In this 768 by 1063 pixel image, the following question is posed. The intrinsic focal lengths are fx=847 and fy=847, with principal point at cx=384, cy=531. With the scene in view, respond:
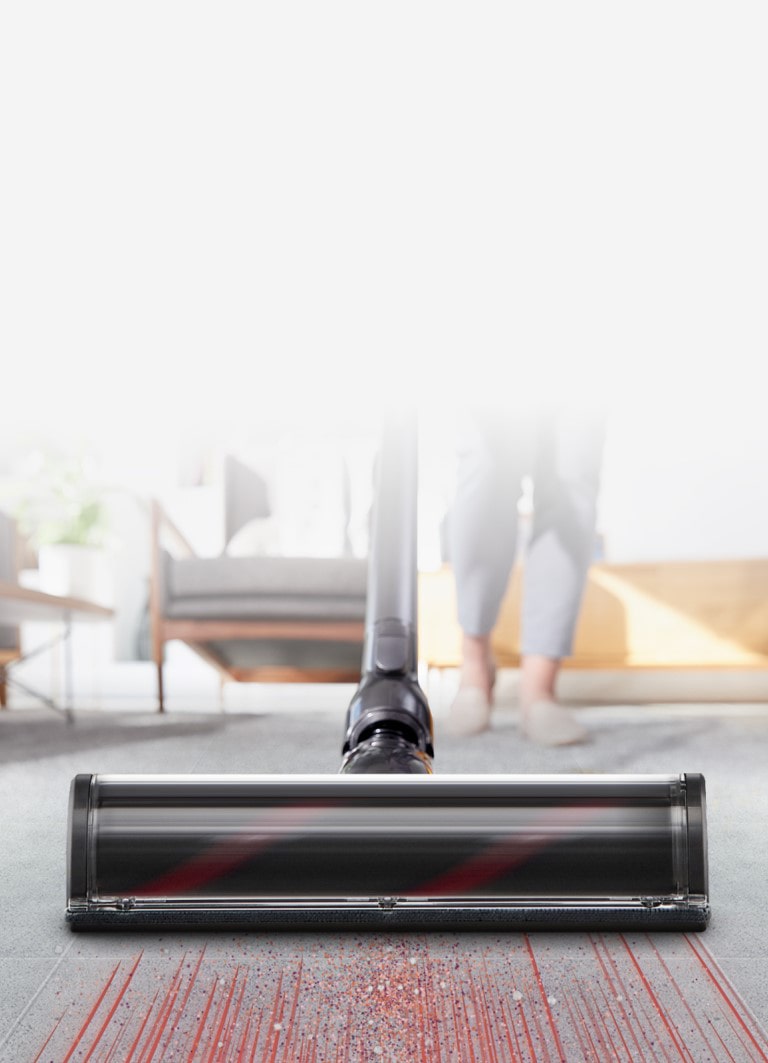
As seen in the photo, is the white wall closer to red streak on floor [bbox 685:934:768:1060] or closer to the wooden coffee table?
the wooden coffee table

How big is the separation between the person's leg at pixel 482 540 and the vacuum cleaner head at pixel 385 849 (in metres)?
0.83

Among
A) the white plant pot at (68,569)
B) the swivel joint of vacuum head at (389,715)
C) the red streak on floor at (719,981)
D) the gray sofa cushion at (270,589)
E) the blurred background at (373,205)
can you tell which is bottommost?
the white plant pot at (68,569)

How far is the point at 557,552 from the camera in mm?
1215

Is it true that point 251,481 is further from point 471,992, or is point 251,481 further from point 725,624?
point 471,992

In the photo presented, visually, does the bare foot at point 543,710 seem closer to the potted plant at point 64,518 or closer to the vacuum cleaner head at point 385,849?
the vacuum cleaner head at point 385,849

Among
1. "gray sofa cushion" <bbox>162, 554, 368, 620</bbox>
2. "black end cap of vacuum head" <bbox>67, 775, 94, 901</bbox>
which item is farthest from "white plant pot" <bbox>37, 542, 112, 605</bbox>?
"black end cap of vacuum head" <bbox>67, 775, 94, 901</bbox>

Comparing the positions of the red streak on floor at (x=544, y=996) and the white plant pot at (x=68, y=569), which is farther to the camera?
the white plant pot at (x=68, y=569)

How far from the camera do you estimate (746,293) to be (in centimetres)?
100

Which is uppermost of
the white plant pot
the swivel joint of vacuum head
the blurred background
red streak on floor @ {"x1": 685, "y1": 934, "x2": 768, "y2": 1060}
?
the blurred background

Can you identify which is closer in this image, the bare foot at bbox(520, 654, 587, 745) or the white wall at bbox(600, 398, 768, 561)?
the bare foot at bbox(520, 654, 587, 745)

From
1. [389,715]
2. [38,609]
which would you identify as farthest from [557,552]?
[38,609]

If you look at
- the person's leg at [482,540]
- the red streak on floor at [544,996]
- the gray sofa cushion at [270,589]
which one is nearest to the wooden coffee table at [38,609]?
the gray sofa cushion at [270,589]

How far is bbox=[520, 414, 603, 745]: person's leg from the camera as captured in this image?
1178mm

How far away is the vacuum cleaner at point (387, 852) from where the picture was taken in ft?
1.32
